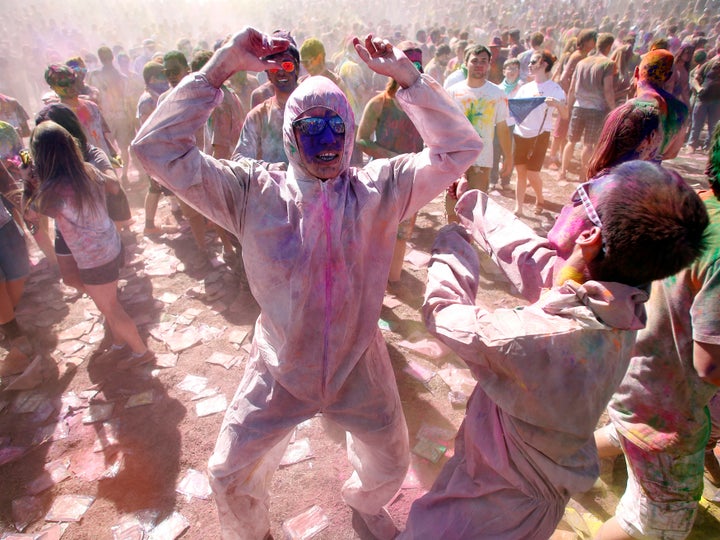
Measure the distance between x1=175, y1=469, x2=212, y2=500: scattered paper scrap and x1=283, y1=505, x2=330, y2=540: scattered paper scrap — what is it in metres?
0.68

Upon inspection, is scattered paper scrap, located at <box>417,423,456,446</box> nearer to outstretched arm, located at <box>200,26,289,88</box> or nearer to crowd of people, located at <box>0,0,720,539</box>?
crowd of people, located at <box>0,0,720,539</box>

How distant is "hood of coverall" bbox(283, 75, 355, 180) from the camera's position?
1896 mm

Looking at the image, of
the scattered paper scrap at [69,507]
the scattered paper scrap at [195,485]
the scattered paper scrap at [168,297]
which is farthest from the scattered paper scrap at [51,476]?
the scattered paper scrap at [168,297]

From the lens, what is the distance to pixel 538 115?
6449 mm

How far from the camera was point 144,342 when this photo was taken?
4.76 meters

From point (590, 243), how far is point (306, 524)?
267 cm

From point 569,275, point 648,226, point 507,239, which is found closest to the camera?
point 648,226

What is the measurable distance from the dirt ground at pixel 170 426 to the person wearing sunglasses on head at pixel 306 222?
3.38 feet

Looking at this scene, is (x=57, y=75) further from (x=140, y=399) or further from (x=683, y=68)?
(x=683, y=68)

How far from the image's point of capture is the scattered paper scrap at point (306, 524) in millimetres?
2875

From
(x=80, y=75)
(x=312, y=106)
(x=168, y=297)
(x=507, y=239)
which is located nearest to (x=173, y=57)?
(x=80, y=75)

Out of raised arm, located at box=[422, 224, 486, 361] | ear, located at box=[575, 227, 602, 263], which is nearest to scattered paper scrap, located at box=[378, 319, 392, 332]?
raised arm, located at box=[422, 224, 486, 361]

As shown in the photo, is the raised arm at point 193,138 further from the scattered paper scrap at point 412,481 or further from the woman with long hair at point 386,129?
the woman with long hair at point 386,129

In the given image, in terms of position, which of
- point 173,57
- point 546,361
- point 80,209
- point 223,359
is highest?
point 173,57
